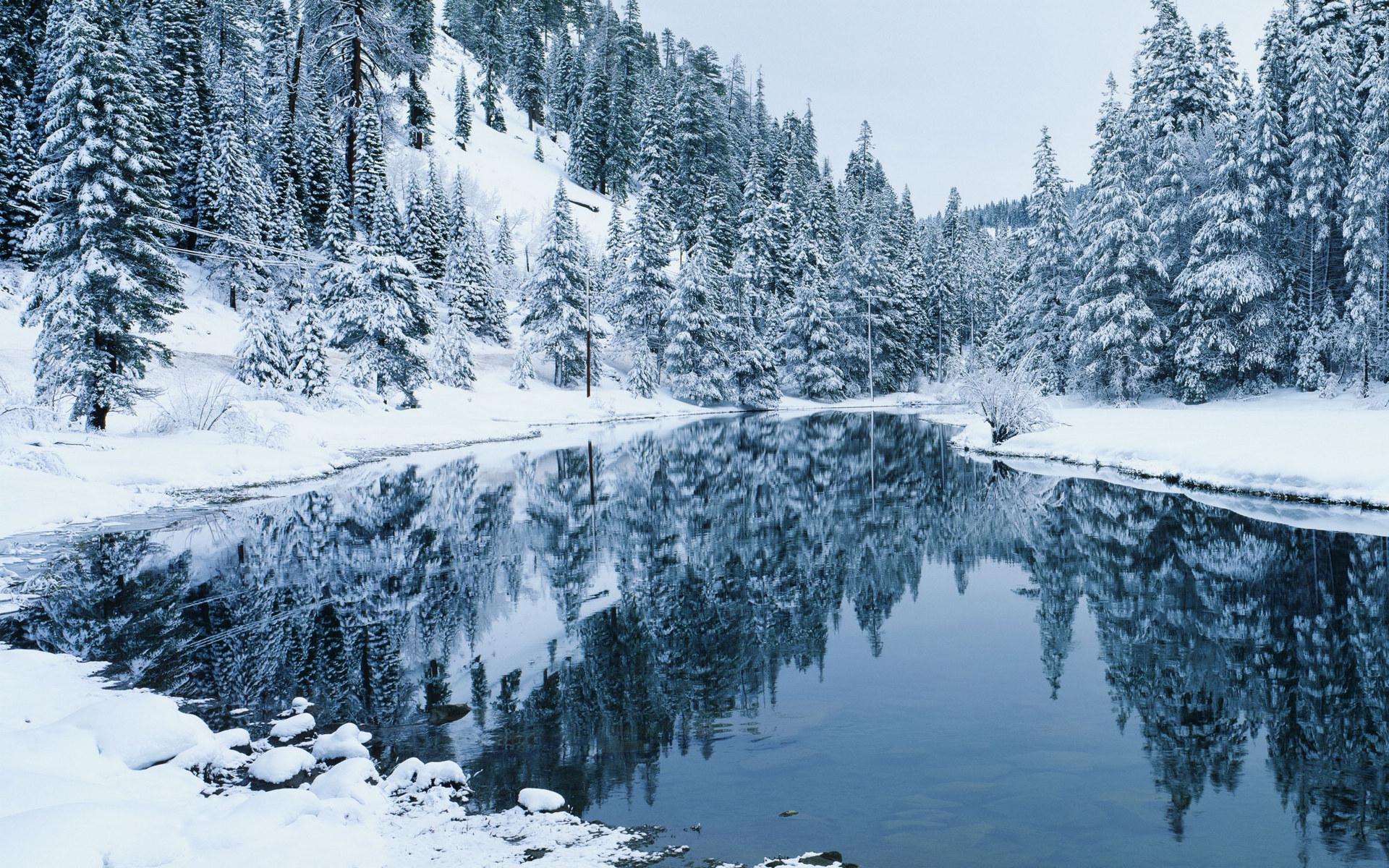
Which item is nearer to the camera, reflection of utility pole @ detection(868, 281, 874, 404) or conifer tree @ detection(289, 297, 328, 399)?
conifer tree @ detection(289, 297, 328, 399)

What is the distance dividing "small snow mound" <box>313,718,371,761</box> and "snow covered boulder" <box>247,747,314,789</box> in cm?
12

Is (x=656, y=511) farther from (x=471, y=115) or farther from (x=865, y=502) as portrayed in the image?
(x=471, y=115)

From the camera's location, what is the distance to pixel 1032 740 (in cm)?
652

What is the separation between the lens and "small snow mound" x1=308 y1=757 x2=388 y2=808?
5203 mm

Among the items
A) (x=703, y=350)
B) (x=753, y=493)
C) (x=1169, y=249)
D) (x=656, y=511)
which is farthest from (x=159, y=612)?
(x=703, y=350)

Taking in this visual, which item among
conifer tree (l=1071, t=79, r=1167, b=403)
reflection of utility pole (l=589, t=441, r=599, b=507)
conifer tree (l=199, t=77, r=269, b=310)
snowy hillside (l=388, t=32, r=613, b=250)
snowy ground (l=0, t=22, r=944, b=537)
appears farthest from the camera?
snowy hillside (l=388, t=32, r=613, b=250)

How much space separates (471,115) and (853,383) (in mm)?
56072

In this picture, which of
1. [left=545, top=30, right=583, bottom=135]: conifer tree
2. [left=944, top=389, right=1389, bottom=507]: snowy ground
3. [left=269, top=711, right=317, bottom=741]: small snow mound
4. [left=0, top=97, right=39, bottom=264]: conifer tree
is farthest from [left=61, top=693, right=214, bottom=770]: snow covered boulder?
[left=545, top=30, right=583, bottom=135]: conifer tree

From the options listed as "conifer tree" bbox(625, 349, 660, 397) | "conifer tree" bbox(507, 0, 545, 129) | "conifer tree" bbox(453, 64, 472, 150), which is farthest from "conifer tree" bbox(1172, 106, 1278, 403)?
"conifer tree" bbox(507, 0, 545, 129)

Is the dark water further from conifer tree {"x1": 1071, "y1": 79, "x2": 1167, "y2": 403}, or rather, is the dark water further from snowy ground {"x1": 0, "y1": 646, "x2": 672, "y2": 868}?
conifer tree {"x1": 1071, "y1": 79, "x2": 1167, "y2": 403}

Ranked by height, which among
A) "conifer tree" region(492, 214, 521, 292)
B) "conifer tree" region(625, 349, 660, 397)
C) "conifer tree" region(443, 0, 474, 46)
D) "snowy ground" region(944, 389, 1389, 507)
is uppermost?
"conifer tree" region(443, 0, 474, 46)

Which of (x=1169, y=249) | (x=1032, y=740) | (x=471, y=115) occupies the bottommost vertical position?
(x=1032, y=740)

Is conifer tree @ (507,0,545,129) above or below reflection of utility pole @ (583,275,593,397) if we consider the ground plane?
above

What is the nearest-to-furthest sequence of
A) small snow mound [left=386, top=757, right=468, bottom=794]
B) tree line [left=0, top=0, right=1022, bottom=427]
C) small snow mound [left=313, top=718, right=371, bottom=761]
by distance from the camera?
small snow mound [left=386, top=757, right=468, bottom=794]
small snow mound [left=313, top=718, right=371, bottom=761]
tree line [left=0, top=0, right=1022, bottom=427]
